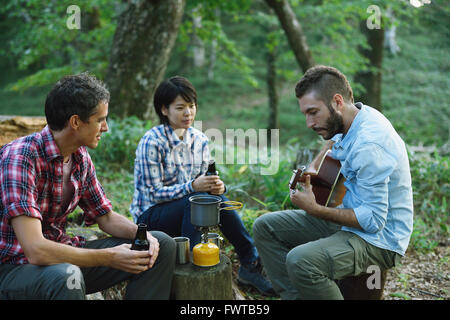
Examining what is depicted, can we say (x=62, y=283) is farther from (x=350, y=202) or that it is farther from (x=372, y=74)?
(x=372, y=74)

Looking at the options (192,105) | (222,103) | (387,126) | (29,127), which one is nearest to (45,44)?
(29,127)

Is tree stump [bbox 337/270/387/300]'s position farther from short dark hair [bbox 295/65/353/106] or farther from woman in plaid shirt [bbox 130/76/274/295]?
short dark hair [bbox 295/65/353/106]

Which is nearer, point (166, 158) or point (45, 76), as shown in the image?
point (166, 158)

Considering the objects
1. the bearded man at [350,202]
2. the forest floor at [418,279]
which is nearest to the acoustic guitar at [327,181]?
the bearded man at [350,202]

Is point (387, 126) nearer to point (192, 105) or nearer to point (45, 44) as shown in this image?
point (192, 105)

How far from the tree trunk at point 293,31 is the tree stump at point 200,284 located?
6843 mm

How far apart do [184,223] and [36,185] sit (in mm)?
1123

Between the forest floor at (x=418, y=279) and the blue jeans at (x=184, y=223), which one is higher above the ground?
the blue jeans at (x=184, y=223)

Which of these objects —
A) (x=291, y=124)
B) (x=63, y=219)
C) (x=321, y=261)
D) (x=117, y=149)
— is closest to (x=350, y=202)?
(x=321, y=261)

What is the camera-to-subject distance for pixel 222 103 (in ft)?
62.2

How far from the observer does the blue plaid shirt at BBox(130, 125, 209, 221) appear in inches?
125

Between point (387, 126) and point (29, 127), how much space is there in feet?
10.8

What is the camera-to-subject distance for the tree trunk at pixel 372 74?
10.0 meters

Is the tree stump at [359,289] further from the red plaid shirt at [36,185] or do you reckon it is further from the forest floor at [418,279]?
the red plaid shirt at [36,185]
